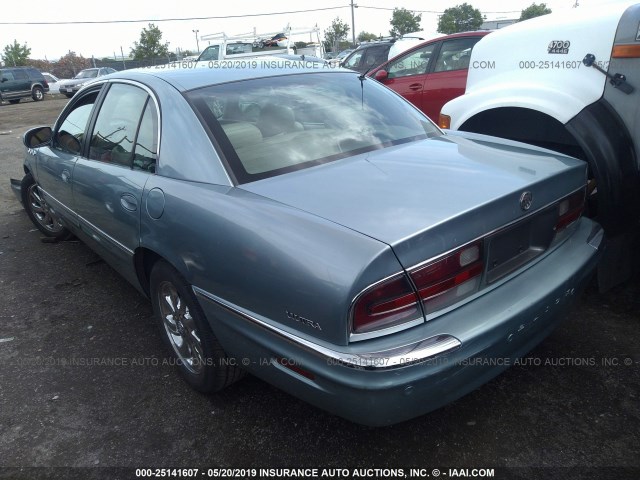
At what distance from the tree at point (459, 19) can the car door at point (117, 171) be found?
2106 inches

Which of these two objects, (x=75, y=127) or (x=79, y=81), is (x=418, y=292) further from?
(x=79, y=81)

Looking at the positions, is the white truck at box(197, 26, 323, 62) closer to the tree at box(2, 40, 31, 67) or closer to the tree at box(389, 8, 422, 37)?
the tree at box(2, 40, 31, 67)

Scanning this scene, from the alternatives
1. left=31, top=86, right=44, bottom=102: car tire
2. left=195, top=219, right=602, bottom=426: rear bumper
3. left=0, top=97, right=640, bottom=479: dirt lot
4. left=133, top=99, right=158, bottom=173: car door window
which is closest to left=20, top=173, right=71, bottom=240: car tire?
left=0, top=97, right=640, bottom=479: dirt lot

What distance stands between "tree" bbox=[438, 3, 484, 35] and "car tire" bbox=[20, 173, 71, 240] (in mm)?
52400

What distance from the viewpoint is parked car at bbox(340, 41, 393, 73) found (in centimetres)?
1083

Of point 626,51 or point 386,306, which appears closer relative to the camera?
point 386,306

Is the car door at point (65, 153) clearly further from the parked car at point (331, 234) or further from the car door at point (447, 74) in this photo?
the car door at point (447, 74)

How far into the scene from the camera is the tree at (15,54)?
44.8 metres

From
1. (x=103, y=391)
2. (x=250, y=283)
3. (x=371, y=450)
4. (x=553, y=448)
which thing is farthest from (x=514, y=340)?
(x=103, y=391)

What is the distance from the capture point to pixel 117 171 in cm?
288

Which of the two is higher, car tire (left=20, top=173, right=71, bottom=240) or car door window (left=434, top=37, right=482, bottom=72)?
car door window (left=434, top=37, right=482, bottom=72)

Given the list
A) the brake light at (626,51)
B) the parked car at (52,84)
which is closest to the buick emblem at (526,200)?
the brake light at (626,51)

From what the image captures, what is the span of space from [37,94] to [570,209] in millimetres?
28591

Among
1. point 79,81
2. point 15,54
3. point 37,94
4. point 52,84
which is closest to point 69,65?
point 15,54
